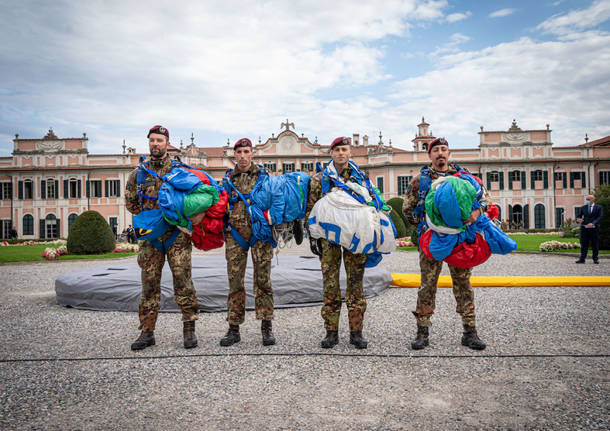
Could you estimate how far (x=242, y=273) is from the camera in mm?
3953

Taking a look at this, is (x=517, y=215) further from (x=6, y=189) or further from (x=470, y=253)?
(x=6, y=189)

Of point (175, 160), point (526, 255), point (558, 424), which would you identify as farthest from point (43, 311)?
point (526, 255)

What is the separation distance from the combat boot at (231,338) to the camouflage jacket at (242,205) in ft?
2.92

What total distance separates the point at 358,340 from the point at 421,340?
0.57 metres

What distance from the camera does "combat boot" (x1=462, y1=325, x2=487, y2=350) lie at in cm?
364

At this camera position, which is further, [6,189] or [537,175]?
[6,189]

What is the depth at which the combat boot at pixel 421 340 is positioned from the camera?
368 cm

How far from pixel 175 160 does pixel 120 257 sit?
1203cm

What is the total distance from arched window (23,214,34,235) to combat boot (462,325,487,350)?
44.5 m

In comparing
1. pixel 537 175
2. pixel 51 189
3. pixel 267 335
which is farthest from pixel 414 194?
pixel 51 189

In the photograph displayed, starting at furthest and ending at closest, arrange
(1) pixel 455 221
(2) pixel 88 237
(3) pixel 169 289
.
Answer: (2) pixel 88 237, (3) pixel 169 289, (1) pixel 455 221

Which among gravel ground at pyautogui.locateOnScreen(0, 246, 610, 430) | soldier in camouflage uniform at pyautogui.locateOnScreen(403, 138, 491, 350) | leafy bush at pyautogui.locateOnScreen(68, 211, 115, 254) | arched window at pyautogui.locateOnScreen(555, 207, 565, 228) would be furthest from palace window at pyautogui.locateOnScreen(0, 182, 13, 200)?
arched window at pyautogui.locateOnScreen(555, 207, 565, 228)

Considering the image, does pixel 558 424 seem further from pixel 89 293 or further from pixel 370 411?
pixel 89 293

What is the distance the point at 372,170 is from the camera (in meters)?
40.3
